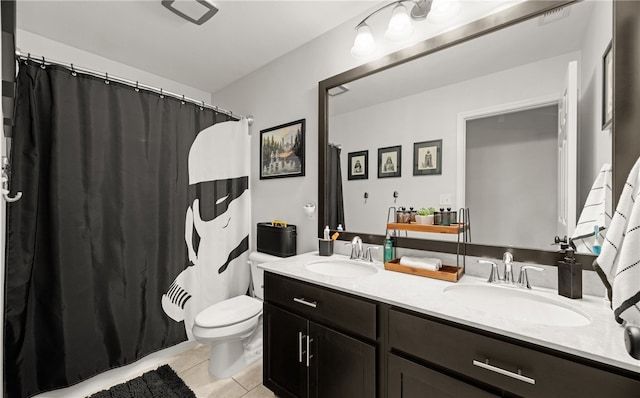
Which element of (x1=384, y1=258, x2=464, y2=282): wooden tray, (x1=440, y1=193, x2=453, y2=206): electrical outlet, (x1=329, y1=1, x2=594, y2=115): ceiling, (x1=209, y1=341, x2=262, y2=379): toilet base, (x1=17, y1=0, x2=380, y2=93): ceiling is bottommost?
(x1=209, y1=341, x2=262, y2=379): toilet base

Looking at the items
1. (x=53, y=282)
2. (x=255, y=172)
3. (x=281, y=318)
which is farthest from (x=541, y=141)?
(x=53, y=282)

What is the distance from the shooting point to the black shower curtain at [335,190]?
1.91 m

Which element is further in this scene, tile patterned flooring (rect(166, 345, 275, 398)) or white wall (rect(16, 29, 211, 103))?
white wall (rect(16, 29, 211, 103))

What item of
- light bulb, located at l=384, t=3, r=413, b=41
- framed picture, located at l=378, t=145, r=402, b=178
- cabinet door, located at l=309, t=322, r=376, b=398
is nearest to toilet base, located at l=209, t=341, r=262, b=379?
cabinet door, located at l=309, t=322, r=376, b=398

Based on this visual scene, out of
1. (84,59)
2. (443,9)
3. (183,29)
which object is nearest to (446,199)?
(443,9)

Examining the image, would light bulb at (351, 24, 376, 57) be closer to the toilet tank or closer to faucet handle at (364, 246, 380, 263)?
faucet handle at (364, 246, 380, 263)

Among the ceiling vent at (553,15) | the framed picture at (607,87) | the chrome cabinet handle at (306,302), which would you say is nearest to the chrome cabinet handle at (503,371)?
the chrome cabinet handle at (306,302)

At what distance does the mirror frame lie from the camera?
1.00 m

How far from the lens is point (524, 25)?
125 centimetres

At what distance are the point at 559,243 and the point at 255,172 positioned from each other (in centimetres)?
219

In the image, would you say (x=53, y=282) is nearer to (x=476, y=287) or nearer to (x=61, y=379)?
(x=61, y=379)

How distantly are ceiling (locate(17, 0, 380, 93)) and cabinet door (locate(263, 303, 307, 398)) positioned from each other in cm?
185

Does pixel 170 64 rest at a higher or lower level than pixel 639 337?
higher

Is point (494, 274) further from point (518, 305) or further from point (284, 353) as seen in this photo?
point (284, 353)
